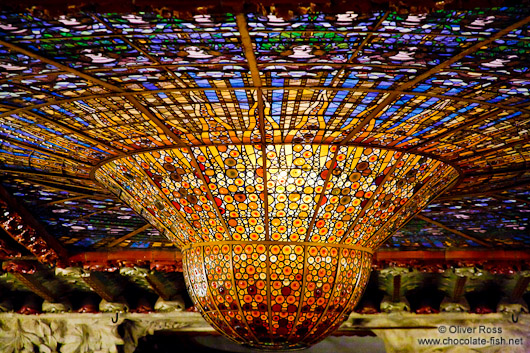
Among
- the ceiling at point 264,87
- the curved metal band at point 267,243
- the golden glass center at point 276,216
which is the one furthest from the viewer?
the curved metal band at point 267,243

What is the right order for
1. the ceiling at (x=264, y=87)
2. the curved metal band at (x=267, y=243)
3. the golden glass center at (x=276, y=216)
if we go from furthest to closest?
the curved metal band at (x=267, y=243), the golden glass center at (x=276, y=216), the ceiling at (x=264, y=87)

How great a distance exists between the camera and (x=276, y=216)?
5.82 meters

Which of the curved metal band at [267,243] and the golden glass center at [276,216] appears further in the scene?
the curved metal band at [267,243]

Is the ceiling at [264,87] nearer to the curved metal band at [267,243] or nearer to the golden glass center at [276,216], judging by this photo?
the golden glass center at [276,216]

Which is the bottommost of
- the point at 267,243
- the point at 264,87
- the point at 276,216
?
the point at 267,243

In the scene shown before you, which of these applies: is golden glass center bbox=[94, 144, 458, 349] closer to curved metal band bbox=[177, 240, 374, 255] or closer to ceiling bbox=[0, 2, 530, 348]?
curved metal band bbox=[177, 240, 374, 255]

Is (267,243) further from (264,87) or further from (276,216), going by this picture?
(264,87)

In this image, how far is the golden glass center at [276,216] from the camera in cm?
558

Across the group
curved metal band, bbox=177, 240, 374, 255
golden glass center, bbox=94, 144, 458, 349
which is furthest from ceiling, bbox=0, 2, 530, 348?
curved metal band, bbox=177, 240, 374, 255

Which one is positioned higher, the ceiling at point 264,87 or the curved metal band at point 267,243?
the ceiling at point 264,87

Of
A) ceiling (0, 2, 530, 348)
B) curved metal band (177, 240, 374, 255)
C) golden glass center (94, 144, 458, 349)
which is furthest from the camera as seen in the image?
curved metal band (177, 240, 374, 255)

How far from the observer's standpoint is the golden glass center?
5582mm

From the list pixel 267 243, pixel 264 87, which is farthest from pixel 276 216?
pixel 264 87

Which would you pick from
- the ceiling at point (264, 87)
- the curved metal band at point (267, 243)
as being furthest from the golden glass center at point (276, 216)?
the ceiling at point (264, 87)
